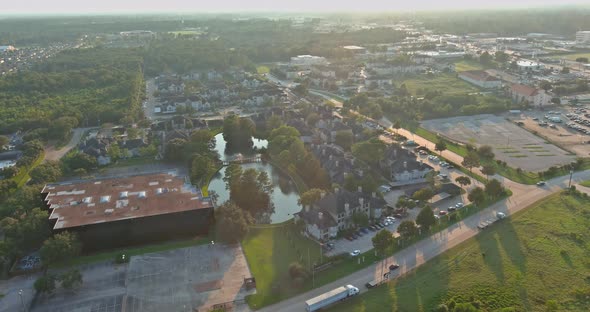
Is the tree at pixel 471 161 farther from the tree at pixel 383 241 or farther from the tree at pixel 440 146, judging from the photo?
the tree at pixel 383 241

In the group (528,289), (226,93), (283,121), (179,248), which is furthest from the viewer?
(226,93)

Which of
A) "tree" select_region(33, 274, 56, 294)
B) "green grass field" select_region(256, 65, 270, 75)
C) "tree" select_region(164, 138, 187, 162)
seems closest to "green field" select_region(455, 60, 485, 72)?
"green grass field" select_region(256, 65, 270, 75)

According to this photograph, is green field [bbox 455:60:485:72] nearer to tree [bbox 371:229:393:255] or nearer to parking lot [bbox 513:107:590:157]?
parking lot [bbox 513:107:590:157]

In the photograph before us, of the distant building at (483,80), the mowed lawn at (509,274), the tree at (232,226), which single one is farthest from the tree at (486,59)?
the tree at (232,226)

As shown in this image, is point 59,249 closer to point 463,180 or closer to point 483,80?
point 463,180

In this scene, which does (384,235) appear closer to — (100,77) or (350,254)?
(350,254)

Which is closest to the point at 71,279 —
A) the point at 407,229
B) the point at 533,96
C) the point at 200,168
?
the point at 200,168

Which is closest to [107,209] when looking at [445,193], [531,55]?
[445,193]
